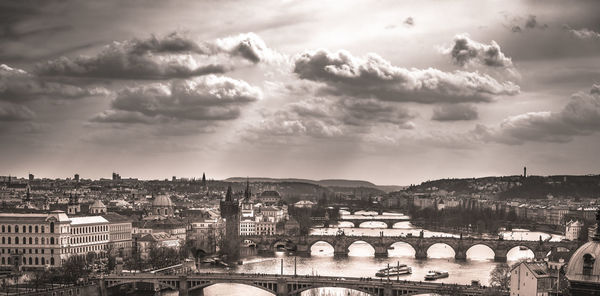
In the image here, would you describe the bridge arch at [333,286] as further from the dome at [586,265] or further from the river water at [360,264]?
the dome at [586,265]

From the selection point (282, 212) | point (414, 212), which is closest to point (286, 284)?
point (282, 212)

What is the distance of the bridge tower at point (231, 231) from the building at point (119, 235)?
9.33 meters

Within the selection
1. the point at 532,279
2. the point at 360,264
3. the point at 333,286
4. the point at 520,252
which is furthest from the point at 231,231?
the point at 532,279

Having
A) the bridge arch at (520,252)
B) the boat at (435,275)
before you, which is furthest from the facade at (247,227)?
the boat at (435,275)

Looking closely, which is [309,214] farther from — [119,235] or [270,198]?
[119,235]

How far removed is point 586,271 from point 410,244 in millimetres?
68981

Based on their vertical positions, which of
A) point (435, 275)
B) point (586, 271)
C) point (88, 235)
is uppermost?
point (586, 271)

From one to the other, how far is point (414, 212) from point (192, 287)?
11374cm

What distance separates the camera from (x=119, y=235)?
7594 centimetres

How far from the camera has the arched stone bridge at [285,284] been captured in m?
51.6

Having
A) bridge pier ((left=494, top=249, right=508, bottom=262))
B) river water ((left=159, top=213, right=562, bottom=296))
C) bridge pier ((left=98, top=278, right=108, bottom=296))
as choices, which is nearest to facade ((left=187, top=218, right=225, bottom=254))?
river water ((left=159, top=213, right=562, bottom=296))

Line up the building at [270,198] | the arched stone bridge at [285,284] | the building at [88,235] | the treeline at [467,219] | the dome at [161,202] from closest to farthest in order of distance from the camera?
1. the arched stone bridge at [285,284]
2. the building at [88,235]
3. the dome at [161,202]
4. the treeline at [467,219]
5. the building at [270,198]

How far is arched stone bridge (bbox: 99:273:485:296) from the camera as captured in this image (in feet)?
169

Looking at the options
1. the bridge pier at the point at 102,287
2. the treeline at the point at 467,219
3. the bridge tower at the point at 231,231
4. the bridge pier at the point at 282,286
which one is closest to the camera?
the bridge pier at the point at 282,286
